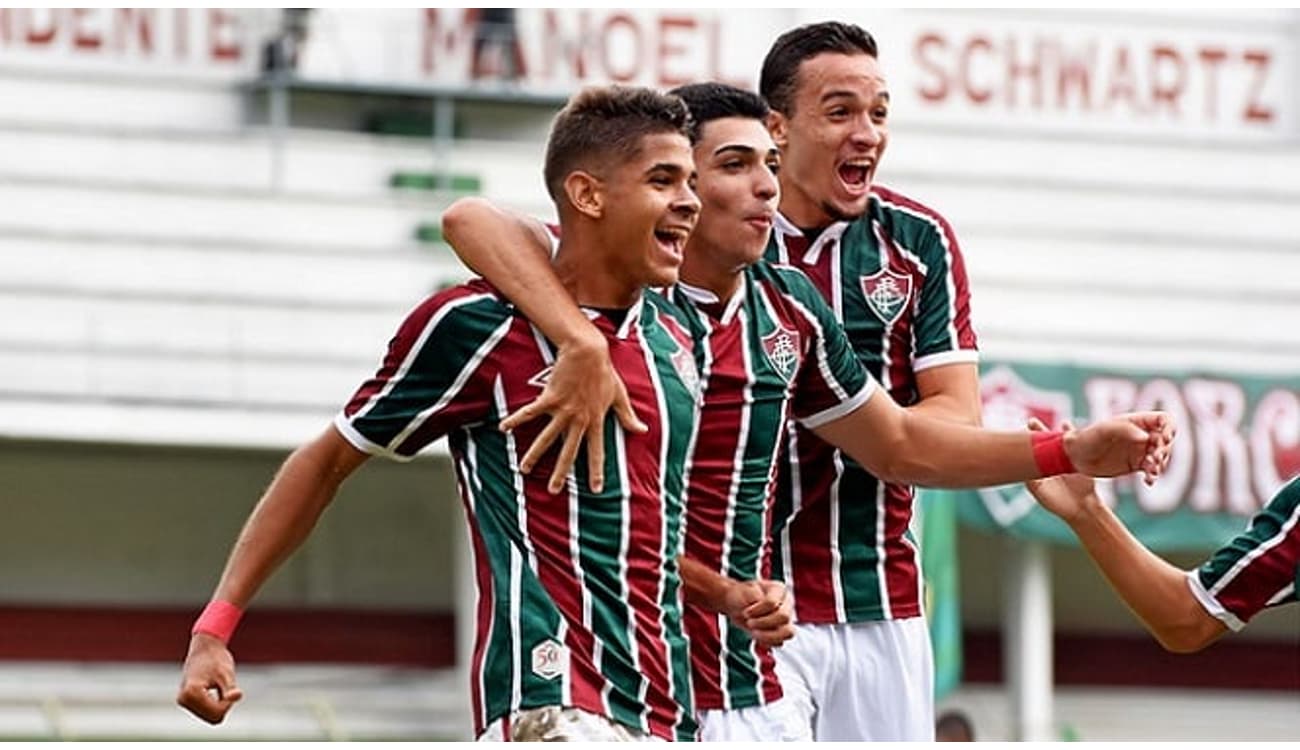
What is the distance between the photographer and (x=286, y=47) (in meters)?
23.3

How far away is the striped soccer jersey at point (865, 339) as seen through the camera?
8.38m

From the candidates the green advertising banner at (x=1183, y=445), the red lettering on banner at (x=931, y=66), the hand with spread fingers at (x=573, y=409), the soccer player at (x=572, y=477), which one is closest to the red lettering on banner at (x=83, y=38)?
the red lettering on banner at (x=931, y=66)

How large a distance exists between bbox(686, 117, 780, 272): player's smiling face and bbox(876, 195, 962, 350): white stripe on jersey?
0.76 meters

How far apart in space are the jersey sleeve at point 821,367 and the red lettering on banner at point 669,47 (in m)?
15.9

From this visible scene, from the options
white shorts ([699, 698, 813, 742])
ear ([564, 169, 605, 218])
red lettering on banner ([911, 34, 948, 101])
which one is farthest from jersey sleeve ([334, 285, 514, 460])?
red lettering on banner ([911, 34, 948, 101])

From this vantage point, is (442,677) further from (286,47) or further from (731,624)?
(731,624)

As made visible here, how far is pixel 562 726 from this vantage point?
6996 millimetres

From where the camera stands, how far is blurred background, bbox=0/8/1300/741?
23.1 m

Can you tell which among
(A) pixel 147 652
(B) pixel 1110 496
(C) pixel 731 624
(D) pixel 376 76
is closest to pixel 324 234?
(D) pixel 376 76

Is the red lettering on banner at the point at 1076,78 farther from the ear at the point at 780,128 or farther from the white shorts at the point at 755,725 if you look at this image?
the white shorts at the point at 755,725

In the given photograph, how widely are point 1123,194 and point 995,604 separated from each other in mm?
3529

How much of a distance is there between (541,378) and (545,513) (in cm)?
28

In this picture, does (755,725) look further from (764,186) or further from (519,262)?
(519,262)

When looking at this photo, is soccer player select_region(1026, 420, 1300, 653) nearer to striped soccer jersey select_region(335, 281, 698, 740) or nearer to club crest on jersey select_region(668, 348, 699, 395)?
club crest on jersey select_region(668, 348, 699, 395)
